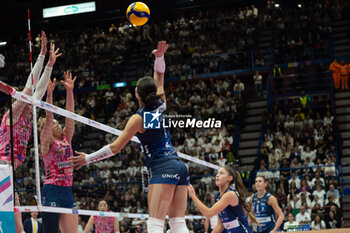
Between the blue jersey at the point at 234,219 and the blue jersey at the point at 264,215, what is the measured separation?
3.81 metres

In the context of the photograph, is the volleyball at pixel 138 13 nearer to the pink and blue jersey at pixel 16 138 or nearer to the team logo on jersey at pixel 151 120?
the pink and blue jersey at pixel 16 138

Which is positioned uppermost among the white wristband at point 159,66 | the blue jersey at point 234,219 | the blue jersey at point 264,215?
the white wristband at point 159,66

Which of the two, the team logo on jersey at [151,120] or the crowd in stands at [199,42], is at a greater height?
the crowd in stands at [199,42]

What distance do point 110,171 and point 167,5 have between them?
14540 mm

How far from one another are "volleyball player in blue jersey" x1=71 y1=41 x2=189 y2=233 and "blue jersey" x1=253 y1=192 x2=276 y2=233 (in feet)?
19.7

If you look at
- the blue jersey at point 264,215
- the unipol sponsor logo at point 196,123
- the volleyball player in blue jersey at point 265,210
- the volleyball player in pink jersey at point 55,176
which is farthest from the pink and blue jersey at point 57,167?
the unipol sponsor logo at point 196,123

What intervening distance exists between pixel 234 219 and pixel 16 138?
297 centimetres

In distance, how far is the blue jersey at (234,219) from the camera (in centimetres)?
671

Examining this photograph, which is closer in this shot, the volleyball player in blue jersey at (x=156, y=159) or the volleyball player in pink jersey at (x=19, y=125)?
the volleyball player in blue jersey at (x=156, y=159)

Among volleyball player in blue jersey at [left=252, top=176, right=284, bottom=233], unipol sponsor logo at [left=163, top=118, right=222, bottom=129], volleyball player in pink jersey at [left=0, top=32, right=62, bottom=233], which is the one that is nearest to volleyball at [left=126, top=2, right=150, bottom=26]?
volleyball player in pink jersey at [left=0, top=32, right=62, bottom=233]

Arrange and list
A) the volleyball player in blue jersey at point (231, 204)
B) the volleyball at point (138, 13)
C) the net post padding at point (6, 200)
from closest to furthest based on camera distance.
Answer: the net post padding at point (6, 200) → the volleyball player in blue jersey at point (231, 204) → the volleyball at point (138, 13)

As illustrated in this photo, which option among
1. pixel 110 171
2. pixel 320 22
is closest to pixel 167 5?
pixel 320 22

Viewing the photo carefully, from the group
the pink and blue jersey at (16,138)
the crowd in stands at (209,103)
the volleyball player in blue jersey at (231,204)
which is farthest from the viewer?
the crowd in stands at (209,103)

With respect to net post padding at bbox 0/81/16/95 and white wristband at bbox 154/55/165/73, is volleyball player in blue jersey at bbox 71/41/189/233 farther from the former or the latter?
net post padding at bbox 0/81/16/95
